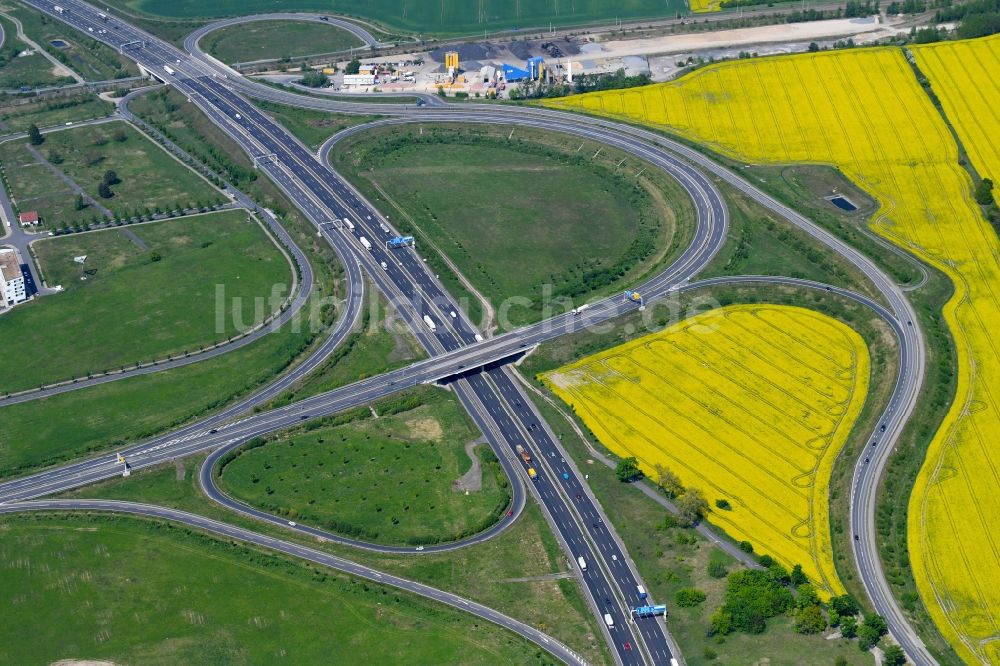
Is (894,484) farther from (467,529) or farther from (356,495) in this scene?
(356,495)

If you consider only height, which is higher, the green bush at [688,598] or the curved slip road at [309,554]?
the green bush at [688,598]

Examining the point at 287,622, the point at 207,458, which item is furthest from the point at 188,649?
the point at 207,458

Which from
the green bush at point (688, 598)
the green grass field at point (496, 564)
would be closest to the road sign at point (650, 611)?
the green bush at point (688, 598)

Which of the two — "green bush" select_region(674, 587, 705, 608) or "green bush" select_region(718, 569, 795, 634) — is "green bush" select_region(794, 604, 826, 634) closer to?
"green bush" select_region(718, 569, 795, 634)

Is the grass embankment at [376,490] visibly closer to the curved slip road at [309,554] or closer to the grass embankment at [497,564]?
the grass embankment at [497,564]

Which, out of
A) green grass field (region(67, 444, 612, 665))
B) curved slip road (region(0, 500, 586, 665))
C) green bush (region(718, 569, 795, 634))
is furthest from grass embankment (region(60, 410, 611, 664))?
green bush (region(718, 569, 795, 634))

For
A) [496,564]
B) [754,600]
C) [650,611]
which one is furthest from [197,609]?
[754,600]
